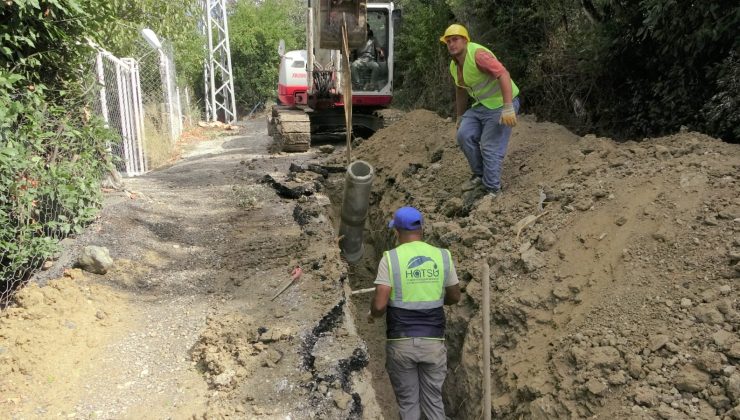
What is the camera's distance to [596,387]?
→ 9.94ft

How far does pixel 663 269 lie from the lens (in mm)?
3395

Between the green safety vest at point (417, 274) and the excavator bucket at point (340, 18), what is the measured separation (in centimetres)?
338

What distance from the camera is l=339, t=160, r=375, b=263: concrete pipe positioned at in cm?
569

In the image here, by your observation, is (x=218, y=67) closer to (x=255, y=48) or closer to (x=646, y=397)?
(x=255, y=48)

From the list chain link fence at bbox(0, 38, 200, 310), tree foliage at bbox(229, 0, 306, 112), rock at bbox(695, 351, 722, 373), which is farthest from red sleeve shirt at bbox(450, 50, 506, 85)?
tree foliage at bbox(229, 0, 306, 112)

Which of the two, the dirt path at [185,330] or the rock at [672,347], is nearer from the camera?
the rock at [672,347]

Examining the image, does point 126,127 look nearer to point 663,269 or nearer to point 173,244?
point 173,244

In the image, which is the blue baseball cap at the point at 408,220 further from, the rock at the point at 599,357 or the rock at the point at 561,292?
the rock at the point at 599,357

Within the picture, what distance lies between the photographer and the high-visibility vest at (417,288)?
367 cm

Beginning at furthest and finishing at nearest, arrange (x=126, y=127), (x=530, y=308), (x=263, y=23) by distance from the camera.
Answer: (x=263, y=23)
(x=126, y=127)
(x=530, y=308)

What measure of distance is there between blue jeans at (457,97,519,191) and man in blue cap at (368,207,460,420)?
6.22 feet

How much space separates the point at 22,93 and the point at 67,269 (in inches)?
61.4

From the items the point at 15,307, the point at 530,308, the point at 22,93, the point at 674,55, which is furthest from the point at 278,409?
the point at 674,55

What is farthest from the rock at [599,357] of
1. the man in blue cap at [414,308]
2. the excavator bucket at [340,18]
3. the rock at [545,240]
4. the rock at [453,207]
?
the excavator bucket at [340,18]
